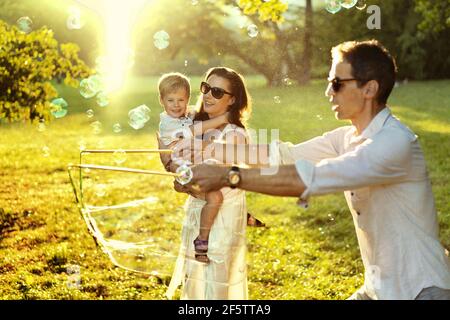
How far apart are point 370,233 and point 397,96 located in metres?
18.2

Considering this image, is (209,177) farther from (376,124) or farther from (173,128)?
(173,128)

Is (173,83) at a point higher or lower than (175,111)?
higher

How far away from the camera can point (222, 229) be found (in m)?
3.26

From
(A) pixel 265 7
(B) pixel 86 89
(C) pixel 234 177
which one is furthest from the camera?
(A) pixel 265 7

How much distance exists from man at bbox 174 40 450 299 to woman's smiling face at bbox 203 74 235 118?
63 cm

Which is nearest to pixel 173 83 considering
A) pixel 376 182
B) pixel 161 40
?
pixel 376 182

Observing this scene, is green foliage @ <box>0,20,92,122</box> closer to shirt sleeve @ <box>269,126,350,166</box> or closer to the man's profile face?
shirt sleeve @ <box>269,126,350,166</box>

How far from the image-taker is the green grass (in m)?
5.36

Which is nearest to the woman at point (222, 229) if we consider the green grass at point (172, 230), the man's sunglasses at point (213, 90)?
the man's sunglasses at point (213, 90)

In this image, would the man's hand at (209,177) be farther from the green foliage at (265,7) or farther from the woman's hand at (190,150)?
the green foliage at (265,7)

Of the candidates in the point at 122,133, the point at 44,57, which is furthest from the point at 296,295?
the point at 122,133

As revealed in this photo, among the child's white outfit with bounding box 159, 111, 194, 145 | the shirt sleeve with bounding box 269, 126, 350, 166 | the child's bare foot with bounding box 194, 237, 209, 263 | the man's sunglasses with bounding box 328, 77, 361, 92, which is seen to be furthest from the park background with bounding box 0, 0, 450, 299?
the man's sunglasses with bounding box 328, 77, 361, 92

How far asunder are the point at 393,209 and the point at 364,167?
11.6 inches
